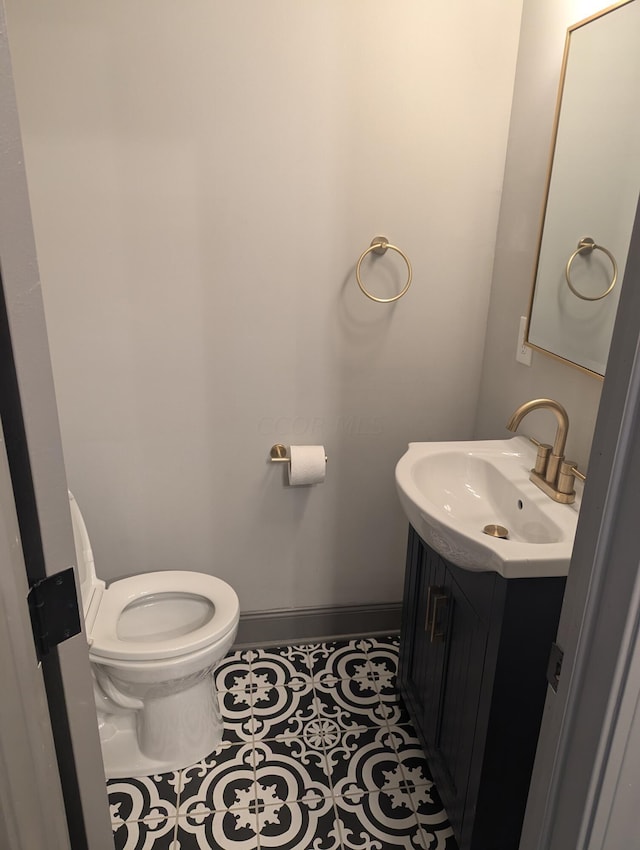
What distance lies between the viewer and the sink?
47.7 inches

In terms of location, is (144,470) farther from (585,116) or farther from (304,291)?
(585,116)

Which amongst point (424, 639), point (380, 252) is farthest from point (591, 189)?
point (424, 639)

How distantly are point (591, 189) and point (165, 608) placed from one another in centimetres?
170

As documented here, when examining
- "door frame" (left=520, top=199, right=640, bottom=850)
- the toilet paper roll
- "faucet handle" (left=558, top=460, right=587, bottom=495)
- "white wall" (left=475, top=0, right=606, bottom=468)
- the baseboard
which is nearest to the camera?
"door frame" (left=520, top=199, right=640, bottom=850)

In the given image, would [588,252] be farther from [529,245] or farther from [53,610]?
[53,610]

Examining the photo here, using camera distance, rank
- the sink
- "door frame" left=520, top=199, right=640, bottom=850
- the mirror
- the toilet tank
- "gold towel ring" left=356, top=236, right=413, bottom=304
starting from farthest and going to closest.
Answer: "gold towel ring" left=356, top=236, right=413, bottom=304, the toilet tank, the mirror, the sink, "door frame" left=520, top=199, right=640, bottom=850

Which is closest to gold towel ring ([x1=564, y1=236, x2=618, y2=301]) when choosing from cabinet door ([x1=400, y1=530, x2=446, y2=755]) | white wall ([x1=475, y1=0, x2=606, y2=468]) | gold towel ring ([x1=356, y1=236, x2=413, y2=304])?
white wall ([x1=475, y1=0, x2=606, y2=468])

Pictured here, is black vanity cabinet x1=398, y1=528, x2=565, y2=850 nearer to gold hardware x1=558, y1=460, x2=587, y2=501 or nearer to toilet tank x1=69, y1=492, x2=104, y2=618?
gold hardware x1=558, y1=460, x2=587, y2=501

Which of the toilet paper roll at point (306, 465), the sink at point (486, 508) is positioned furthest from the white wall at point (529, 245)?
the toilet paper roll at point (306, 465)

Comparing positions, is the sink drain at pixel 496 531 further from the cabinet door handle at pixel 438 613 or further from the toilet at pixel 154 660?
the toilet at pixel 154 660

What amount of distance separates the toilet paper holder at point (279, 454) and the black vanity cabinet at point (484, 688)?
551 millimetres

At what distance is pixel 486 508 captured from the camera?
1663 mm

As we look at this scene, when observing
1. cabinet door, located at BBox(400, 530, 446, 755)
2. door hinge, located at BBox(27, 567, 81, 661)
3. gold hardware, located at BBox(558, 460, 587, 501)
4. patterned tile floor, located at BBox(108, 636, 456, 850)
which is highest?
door hinge, located at BBox(27, 567, 81, 661)

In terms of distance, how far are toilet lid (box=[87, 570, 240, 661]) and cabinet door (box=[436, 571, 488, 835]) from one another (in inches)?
25.2
